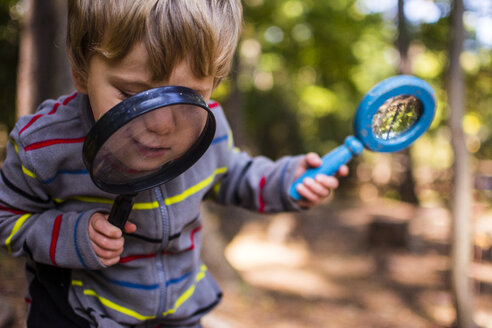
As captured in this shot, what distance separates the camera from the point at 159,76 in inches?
38.0

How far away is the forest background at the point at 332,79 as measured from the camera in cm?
320

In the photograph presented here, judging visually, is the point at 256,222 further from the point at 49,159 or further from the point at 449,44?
the point at 49,159

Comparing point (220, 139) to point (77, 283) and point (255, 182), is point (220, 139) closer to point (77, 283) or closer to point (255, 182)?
point (255, 182)

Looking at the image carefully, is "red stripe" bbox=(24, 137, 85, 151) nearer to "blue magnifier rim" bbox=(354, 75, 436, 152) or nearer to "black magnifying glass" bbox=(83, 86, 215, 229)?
"black magnifying glass" bbox=(83, 86, 215, 229)

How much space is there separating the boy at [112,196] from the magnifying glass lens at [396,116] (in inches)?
7.4

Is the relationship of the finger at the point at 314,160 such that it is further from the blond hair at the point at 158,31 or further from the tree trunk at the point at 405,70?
the tree trunk at the point at 405,70

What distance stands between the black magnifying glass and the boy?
83 mm

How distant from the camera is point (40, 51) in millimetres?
3100

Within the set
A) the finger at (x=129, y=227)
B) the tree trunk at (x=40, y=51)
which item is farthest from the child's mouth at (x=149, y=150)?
the tree trunk at (x=40, y=51)

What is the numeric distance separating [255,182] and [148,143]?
1.98ft

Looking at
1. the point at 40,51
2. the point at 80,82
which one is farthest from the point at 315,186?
the point at 40,51

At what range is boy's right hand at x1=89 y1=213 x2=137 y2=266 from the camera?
1095 millimetres

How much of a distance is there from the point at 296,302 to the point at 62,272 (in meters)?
4.24

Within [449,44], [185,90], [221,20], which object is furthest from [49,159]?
[449,44]
